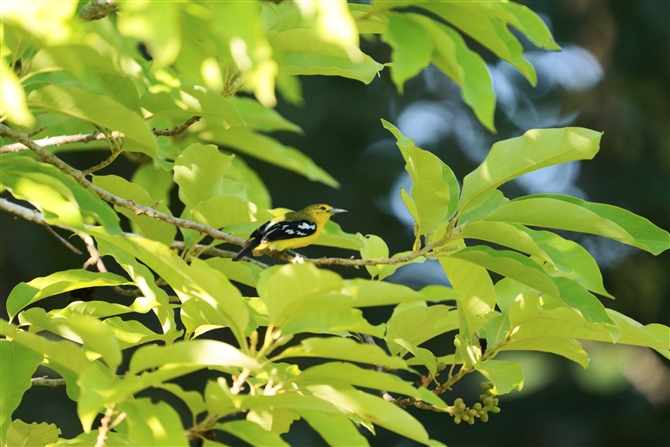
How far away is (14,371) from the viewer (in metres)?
1.89

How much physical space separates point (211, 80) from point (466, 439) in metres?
12.8

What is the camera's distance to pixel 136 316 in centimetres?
1083

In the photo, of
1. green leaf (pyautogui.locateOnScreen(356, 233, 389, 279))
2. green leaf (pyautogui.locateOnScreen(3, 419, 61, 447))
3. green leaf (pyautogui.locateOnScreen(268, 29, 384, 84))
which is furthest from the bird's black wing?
green leaf (pyautogui.locateOnScreen(3, 419, 61, 447))

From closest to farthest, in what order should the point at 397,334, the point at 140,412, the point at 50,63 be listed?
the point at 140,412, the point at 50,63, the point at 397,334

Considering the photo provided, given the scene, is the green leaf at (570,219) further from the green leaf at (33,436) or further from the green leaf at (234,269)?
the green leaf at (33,436)

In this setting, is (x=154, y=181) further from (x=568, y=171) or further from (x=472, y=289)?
(x=568, y=171)

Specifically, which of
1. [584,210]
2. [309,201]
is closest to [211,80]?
[584,210]

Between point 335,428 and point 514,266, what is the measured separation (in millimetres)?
622

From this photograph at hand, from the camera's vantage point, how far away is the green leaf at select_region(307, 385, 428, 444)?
1558 millimetres

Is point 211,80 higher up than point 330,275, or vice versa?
point 211,80

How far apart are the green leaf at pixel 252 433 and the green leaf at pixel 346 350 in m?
0.20

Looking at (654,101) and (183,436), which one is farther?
(654,101)

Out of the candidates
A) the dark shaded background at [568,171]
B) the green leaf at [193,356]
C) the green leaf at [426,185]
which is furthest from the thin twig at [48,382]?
the dark shaded background at [568,171]

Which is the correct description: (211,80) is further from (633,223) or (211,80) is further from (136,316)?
(136,316)
